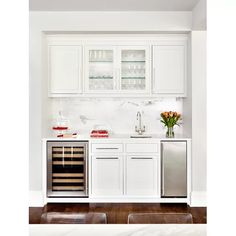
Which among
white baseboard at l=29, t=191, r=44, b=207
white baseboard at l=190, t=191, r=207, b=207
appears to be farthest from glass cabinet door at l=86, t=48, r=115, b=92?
white baseboard at l=190, t=191, r=207, b=207

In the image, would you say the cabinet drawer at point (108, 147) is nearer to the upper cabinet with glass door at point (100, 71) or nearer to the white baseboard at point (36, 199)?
the upper cabinet with glass door at point (100, 71)

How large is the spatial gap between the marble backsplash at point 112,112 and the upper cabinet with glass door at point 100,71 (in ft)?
1.35

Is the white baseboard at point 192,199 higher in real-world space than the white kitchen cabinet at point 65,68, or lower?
lower

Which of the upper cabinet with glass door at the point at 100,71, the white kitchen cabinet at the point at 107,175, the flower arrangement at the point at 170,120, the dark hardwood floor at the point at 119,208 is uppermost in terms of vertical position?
the upper cabinet with glass door at the point at 100,71

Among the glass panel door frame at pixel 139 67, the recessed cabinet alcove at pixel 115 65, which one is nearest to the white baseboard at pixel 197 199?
→ the recessed cabinet alcove at pixel 115 65

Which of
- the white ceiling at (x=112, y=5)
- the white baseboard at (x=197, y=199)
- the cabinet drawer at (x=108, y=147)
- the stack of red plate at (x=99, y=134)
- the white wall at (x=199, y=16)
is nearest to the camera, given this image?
the white wall at (x=199, y=16)

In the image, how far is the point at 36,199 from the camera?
216 inches

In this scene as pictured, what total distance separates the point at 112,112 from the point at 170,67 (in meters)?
1.19

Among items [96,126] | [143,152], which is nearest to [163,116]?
[143,152]

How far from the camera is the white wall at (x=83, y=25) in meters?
5.44

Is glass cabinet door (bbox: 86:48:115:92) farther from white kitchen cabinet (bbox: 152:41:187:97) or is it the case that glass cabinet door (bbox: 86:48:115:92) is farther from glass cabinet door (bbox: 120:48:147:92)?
white kitchen cabinet (bbox: 152:41:187:97)
